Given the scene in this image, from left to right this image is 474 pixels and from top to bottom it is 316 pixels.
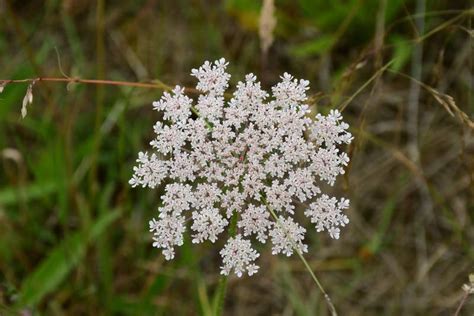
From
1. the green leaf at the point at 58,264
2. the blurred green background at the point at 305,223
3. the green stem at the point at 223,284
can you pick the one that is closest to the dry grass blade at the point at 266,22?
the blurred green background at the point at 305,223

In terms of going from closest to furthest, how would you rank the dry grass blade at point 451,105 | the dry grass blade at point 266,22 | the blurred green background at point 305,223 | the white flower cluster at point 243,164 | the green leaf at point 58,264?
the white flower cluster at point 243,164 → the dry grass blade at point 451,105 → the dry grass blade at point 266,22 → the green leaf at point 58,264 → the blurred green background at point 305,223

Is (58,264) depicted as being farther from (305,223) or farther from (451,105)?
Result: (451,105)

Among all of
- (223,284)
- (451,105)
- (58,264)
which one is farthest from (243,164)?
(58,264)

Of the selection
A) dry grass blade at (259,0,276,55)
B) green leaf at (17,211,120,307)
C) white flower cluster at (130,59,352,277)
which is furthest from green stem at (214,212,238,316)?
green leaf at (17,211,120,307)

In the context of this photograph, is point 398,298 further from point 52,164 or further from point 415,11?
point 52,164

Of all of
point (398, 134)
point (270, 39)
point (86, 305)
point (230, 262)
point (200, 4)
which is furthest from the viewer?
point (200, 4)

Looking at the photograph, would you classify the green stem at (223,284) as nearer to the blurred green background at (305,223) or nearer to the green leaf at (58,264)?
the blurred green background at (305,223)

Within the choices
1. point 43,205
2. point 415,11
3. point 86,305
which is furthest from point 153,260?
point 415,11

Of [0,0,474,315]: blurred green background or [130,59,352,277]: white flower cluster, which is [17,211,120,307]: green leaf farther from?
[130,59,352,277]: white flower cluster
